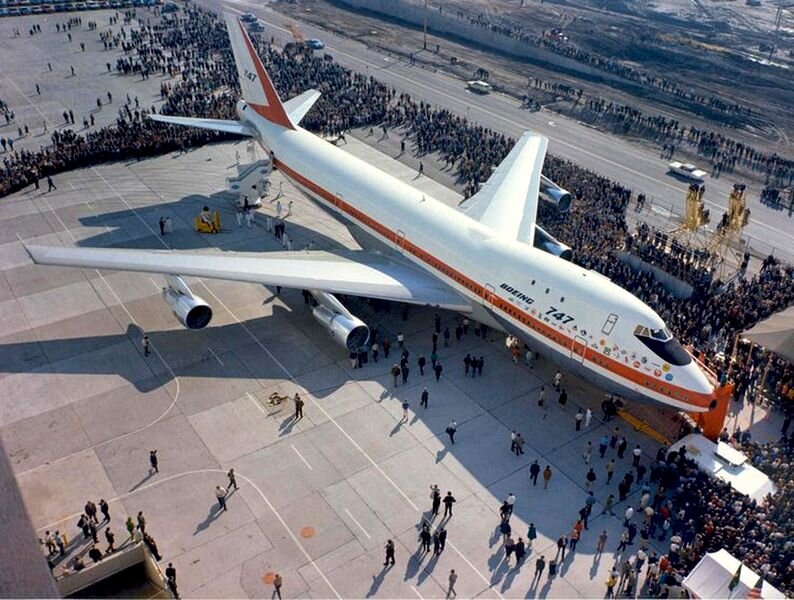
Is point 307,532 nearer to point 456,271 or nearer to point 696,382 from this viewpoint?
point 456,271

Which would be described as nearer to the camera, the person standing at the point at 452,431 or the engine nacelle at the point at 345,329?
→ the person standing at the point at 452,431

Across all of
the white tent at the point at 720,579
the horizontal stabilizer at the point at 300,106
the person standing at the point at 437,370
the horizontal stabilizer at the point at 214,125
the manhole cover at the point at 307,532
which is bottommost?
the manhole cover at the point at 307,532

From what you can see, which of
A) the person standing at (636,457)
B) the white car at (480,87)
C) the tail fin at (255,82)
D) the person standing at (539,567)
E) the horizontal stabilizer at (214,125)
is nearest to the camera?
the person standing at (539,567)

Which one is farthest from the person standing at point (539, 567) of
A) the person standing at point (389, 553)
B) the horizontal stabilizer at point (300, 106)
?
the horizontal stabilizer at point (300, 106)

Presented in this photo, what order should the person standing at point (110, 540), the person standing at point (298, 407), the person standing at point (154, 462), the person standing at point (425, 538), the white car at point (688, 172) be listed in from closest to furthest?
the person standing at point (110, 540)
the person standing at point (425, 538)
the person standing at point (154, 462)
the person standing at point (298, 407)
the white car at point (688, 172)

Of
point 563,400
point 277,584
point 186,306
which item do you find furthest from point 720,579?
point 186,306

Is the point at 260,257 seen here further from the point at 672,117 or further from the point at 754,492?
A: the point at 672,117

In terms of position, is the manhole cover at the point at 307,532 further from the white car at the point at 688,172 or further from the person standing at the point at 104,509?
the white car at the point at 688,172

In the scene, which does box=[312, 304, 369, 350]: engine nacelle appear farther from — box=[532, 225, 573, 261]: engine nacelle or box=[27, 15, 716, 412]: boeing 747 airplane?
box=[532, 225, 573, 261]: engine nacelle
